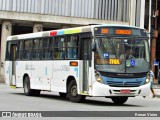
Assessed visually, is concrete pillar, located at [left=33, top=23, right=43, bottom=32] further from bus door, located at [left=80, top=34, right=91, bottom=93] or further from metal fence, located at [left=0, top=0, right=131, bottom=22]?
bus door, located at [left=80, top=34, right=91, bottom=93]

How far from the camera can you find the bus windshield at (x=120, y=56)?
19500 mm

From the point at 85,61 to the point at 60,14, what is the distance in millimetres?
36444

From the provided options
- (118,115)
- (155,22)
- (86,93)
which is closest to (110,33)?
(86,93)

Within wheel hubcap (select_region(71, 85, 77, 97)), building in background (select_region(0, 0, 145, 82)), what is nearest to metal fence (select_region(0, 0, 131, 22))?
building in background (select_region(0, 0, 145, 82))

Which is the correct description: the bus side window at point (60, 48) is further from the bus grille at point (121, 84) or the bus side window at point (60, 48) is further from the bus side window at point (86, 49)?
the bus grille at point (121, 84)

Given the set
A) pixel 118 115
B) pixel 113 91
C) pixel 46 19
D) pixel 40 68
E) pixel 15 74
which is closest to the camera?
pixel 118 115

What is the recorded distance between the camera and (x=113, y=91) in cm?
1945

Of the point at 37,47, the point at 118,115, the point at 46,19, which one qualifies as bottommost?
the point at 118,115

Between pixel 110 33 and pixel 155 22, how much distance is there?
4802cm

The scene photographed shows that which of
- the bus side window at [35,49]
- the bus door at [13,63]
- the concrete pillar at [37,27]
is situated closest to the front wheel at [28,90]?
the bus door at [13,63]

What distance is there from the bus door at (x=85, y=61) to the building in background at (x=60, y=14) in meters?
32.0

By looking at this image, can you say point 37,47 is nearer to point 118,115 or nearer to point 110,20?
point 118,115

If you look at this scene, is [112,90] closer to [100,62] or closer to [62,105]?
[100,62]

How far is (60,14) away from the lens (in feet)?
184
